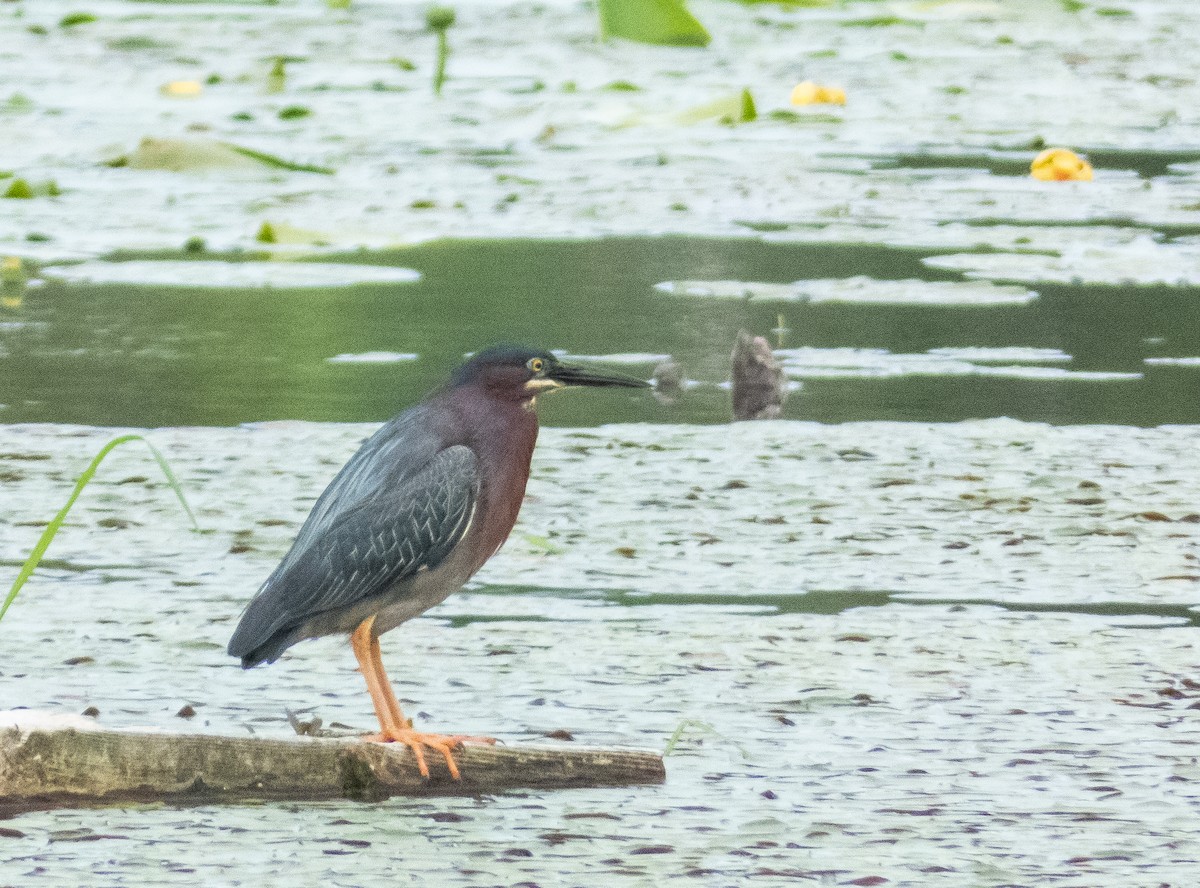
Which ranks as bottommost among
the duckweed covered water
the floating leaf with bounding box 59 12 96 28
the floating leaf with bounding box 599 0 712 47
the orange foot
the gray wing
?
the floating leaf with bounding box 59 12 96 28

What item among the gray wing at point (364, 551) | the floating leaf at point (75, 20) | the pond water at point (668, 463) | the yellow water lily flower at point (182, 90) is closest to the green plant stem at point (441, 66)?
the pond water at point (668, 463)

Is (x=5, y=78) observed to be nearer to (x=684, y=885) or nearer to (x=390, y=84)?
(x=390, y=84)

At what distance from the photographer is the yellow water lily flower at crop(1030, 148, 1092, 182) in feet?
36.7

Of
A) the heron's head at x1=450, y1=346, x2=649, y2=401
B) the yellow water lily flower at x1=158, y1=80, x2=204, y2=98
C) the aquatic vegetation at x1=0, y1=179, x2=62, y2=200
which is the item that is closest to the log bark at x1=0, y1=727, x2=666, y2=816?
the heron's head at x1=450, y1=346, x2=649, y2=401

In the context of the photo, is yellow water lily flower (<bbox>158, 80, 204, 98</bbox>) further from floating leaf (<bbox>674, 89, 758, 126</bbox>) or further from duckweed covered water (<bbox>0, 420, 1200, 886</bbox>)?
duckweed covered water (<bbox>0, 420, 1200, 886</bbox>)

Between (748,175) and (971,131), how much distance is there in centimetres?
207

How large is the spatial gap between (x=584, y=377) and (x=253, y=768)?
35.2 inches

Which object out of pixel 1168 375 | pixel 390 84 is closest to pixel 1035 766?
pixel 1168 375

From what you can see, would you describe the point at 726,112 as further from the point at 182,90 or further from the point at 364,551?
the point at 364,551

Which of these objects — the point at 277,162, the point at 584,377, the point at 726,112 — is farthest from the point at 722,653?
the point at 726,112

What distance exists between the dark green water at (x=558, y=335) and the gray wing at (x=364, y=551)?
266 centimetres

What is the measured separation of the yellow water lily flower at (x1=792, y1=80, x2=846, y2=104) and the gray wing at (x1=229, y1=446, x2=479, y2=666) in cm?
1004

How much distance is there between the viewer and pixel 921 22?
18406mm

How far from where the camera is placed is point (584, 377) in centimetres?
429
